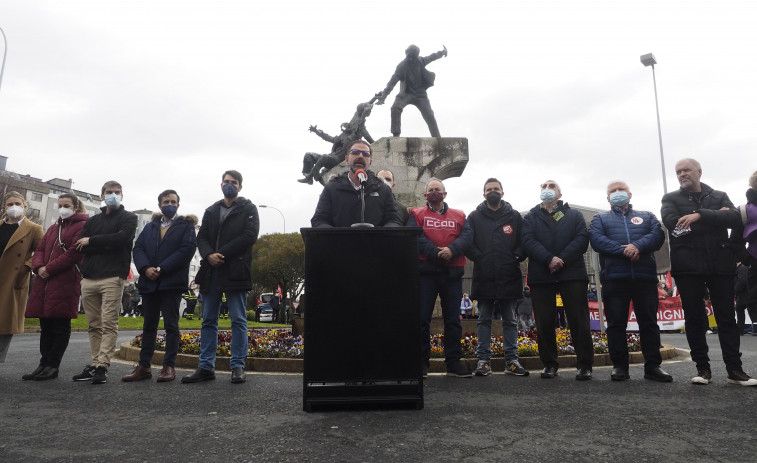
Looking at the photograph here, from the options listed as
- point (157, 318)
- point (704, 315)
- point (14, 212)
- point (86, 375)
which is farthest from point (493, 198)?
point (14, 212)

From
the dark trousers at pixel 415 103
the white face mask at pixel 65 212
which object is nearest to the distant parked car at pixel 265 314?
the dark trousers at pixel 415 103

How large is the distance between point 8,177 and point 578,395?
4240cm

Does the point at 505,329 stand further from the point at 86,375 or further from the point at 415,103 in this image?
the point at 415,103

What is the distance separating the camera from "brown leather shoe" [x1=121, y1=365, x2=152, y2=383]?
5.11 m

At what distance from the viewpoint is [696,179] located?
507 centimetres

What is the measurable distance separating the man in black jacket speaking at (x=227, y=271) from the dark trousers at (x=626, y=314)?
3677mm

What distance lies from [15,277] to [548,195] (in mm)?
6000

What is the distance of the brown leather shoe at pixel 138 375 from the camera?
201 inches

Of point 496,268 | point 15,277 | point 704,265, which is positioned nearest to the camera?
point 704,265

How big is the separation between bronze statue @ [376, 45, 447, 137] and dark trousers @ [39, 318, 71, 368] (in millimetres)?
6500

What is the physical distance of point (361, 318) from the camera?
3.61 metres

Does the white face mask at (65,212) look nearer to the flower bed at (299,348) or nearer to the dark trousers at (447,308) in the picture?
the flower bed at (299,348)

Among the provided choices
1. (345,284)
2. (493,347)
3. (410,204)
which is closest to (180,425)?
(345,284)

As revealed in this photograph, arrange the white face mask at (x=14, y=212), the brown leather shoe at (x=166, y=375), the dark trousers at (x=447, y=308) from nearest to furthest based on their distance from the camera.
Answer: the brown leather shoe at (x=166, y=375), the dark trousers at (x=447, y=308), the white face mask at (x=14, y=212)
